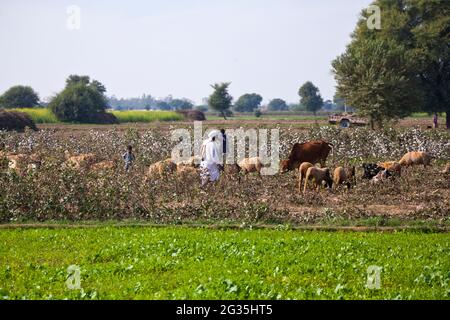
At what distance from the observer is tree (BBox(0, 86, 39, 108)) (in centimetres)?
7594

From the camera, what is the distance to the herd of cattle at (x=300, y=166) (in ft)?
60.5

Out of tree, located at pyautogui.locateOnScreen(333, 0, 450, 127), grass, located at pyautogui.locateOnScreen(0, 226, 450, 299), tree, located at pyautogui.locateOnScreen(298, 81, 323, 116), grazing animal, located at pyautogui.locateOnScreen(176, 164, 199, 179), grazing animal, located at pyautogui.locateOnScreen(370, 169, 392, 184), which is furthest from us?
tree, located at pyautogui.locateOnScreen(298, 81, 323, 116)

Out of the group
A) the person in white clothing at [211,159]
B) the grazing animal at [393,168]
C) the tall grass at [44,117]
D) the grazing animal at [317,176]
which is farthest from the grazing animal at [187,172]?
the tall grass at [44,117]

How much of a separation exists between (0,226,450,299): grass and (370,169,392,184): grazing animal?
230 inches

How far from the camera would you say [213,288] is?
8695 mm

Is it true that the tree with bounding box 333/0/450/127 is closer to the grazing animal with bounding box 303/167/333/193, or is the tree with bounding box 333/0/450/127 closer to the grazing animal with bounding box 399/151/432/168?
the grazing animal with bounding box 399/151/432/168

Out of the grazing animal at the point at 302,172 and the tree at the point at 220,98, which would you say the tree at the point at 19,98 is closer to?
the tree at the point at 220,98

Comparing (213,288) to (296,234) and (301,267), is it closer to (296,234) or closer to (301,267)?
(301,267)

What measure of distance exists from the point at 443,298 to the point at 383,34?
3622 cm

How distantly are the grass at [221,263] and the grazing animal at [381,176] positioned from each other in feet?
19.1

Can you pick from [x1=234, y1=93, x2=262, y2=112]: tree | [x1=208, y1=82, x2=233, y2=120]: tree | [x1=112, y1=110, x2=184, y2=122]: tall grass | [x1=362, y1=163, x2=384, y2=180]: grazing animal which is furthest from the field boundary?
[x1=234, y1=93, x2=262, y2=112]: tree

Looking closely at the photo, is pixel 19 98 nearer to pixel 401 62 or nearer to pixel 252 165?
pixel 401 62

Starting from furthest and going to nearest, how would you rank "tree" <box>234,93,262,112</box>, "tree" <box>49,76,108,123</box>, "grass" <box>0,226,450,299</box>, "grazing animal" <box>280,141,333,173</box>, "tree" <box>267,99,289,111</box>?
"tree" <box>267,99,289,111</box> < "tree" <box>234,93,262,112</box> < "tree" <box>49,76,108,123</box> < "grazing animal" <box>280,141,333,173</box> < "grass" <box>0,226,450,299</box>
